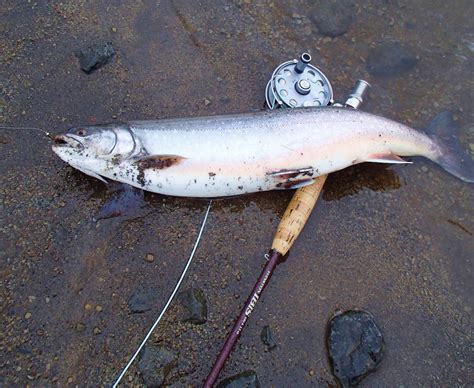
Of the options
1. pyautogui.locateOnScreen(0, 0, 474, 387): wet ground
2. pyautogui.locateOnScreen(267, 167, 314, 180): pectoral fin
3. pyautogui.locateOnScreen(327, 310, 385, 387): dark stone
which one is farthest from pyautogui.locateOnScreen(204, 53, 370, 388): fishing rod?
pyautogui.locateOnScreen(327, 310, 385, 387): dark stone

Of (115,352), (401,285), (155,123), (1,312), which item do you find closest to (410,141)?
(401,285)

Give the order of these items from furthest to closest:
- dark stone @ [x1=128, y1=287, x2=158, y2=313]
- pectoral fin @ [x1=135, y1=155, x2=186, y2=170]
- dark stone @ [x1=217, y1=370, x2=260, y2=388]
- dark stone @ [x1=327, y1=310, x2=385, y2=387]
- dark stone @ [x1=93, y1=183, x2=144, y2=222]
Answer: dark stone @ [x1=93, y1=183, x2=144, y2=222] → pectoral fin @ [x1=135, y1=155, x2=186, y2=170] → dark stone @ [x1=128, y1=287, x2=158, y2=313] → dark stone @ [x1=327, y1=310, x2=385, y2=387] → dark stone @ [x1=217, y1=370, x2=260, y2=388]

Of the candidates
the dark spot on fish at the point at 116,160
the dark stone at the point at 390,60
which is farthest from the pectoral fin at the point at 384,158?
the dark spot on fish at the point at 116,160

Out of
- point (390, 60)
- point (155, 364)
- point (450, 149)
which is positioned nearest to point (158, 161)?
point (155, 364)

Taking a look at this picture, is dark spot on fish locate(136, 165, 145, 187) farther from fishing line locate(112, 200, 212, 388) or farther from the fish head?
fishing line locate(112, 200, 212, 388)

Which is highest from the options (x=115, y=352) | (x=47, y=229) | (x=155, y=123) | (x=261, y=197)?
(x=155, y=123)

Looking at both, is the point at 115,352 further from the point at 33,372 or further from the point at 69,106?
the point at 69,106
